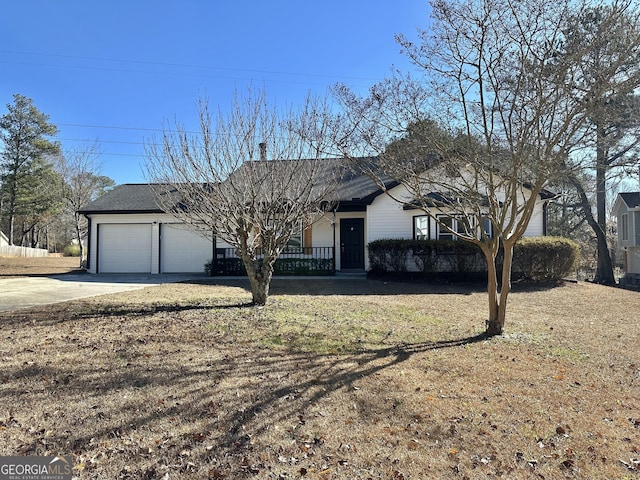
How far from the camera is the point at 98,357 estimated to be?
16.5ft

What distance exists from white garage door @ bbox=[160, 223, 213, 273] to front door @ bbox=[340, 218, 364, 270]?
571 cm

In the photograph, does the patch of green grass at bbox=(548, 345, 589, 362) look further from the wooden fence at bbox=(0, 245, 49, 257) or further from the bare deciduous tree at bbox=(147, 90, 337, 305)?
the wooden fence at bbox=(0, 245, 49, 257)

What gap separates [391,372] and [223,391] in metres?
1.92

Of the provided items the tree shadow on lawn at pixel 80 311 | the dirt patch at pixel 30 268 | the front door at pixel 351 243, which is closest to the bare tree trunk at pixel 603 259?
the front door at pixel 351 243

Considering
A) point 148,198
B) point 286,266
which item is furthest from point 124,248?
point 286,266

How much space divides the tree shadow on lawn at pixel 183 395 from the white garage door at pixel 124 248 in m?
13.6

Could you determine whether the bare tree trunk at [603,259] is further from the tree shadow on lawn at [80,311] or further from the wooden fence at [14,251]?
the wooden fence at [14,251]

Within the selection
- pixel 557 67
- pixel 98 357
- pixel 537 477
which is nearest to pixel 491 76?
pixel 557 67

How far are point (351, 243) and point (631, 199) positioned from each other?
54.3ft

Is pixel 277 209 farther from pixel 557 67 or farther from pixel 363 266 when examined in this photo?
pixel 363 266

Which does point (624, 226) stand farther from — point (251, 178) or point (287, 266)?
point (251, 178)

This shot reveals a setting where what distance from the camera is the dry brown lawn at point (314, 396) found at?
2.90 m

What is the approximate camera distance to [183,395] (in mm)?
3928

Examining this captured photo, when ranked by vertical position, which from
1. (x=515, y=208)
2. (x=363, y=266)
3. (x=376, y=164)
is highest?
(x=376, y=164)
